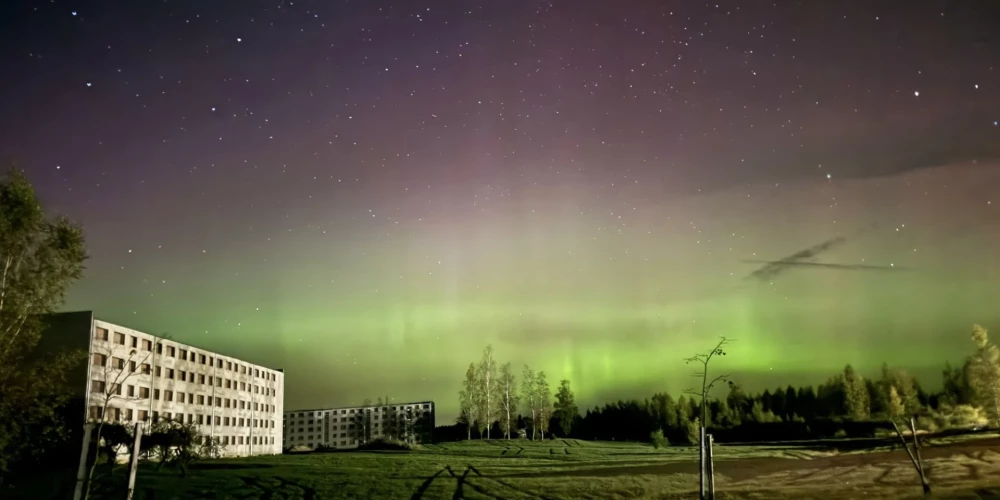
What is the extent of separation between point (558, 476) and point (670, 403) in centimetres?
5770

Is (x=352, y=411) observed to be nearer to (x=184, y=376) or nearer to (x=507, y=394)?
(x=507, y=394)

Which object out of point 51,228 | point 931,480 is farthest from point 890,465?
point 51,228

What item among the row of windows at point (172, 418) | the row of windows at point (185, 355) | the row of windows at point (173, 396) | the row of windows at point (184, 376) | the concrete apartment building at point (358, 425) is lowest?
the concrete apartment building at point (358, 425)

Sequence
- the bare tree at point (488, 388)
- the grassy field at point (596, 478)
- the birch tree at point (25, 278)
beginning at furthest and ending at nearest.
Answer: the bare tree at point (488, 388), the grassy field at point (596, 478), the birch tree at point (25, 278)

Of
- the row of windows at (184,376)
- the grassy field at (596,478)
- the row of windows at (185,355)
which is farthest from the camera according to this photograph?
the row of windows at (185,355)

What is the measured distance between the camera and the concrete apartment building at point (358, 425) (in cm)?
12950

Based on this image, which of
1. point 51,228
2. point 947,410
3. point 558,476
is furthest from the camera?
point 947,410

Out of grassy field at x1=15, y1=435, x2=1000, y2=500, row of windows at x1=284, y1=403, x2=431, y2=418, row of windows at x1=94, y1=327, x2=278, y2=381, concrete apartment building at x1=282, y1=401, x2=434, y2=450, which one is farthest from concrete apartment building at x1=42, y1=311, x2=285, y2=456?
row of windows at x1=284, y1=403, x2=431, y2=418

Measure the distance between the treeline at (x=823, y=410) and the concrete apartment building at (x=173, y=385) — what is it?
39684 mm

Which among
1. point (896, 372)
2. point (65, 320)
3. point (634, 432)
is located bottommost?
point (634, 432)

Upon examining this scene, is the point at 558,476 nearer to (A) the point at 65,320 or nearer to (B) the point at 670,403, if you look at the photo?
(A) the point at 65,320

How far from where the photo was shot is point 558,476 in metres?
52.1

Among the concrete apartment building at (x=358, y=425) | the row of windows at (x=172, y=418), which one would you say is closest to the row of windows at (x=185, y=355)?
the row of windows at (x=172, y=418)

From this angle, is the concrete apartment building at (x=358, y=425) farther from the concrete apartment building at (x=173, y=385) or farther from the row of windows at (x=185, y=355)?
the row of windows at (x=185, y=355)
